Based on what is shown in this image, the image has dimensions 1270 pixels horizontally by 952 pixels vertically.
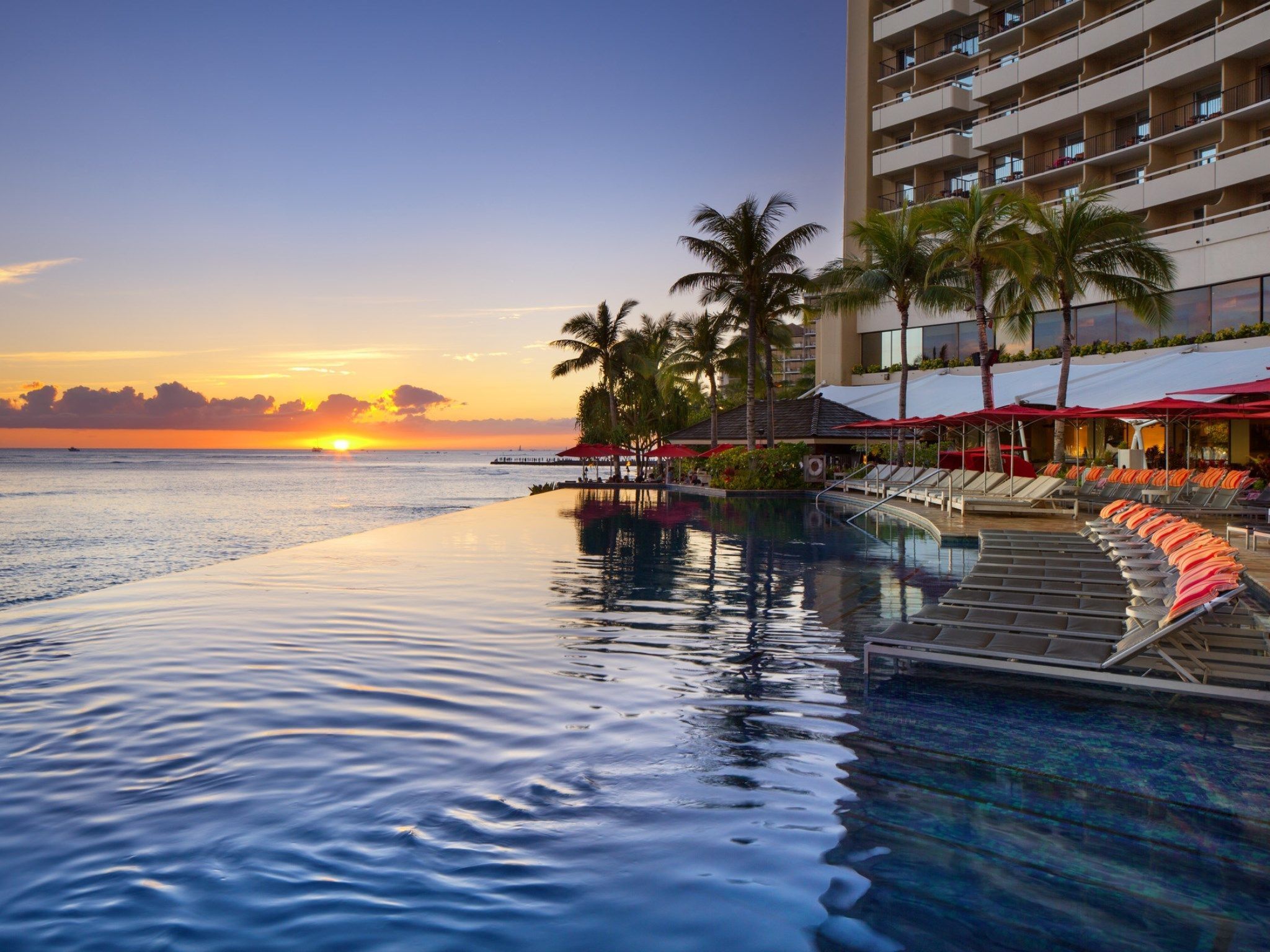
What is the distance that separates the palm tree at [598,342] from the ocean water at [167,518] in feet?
28.4

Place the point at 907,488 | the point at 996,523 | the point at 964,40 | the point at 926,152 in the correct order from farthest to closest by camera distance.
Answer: the point at 964,40, the point at 926,152, the point at 907,488, the point at 996,523

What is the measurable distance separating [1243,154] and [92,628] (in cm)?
3551

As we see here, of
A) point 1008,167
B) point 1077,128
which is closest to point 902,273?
point 1008,167

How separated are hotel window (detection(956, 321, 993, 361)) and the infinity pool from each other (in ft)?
111

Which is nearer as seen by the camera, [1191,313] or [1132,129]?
[1191,313]

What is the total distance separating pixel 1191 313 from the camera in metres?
31.0

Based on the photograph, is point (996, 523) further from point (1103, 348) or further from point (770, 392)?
point (1103, 348)

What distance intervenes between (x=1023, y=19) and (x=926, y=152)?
667cm

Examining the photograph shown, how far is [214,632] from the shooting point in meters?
9.32

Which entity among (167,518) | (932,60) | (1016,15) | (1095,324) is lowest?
(167,518)

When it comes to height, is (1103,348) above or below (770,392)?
above

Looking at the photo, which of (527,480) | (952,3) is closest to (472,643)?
(952,3)

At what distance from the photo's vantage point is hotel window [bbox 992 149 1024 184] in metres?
38.3

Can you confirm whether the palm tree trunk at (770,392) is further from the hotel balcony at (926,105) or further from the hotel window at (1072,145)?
the hotel window at (1072,145)
